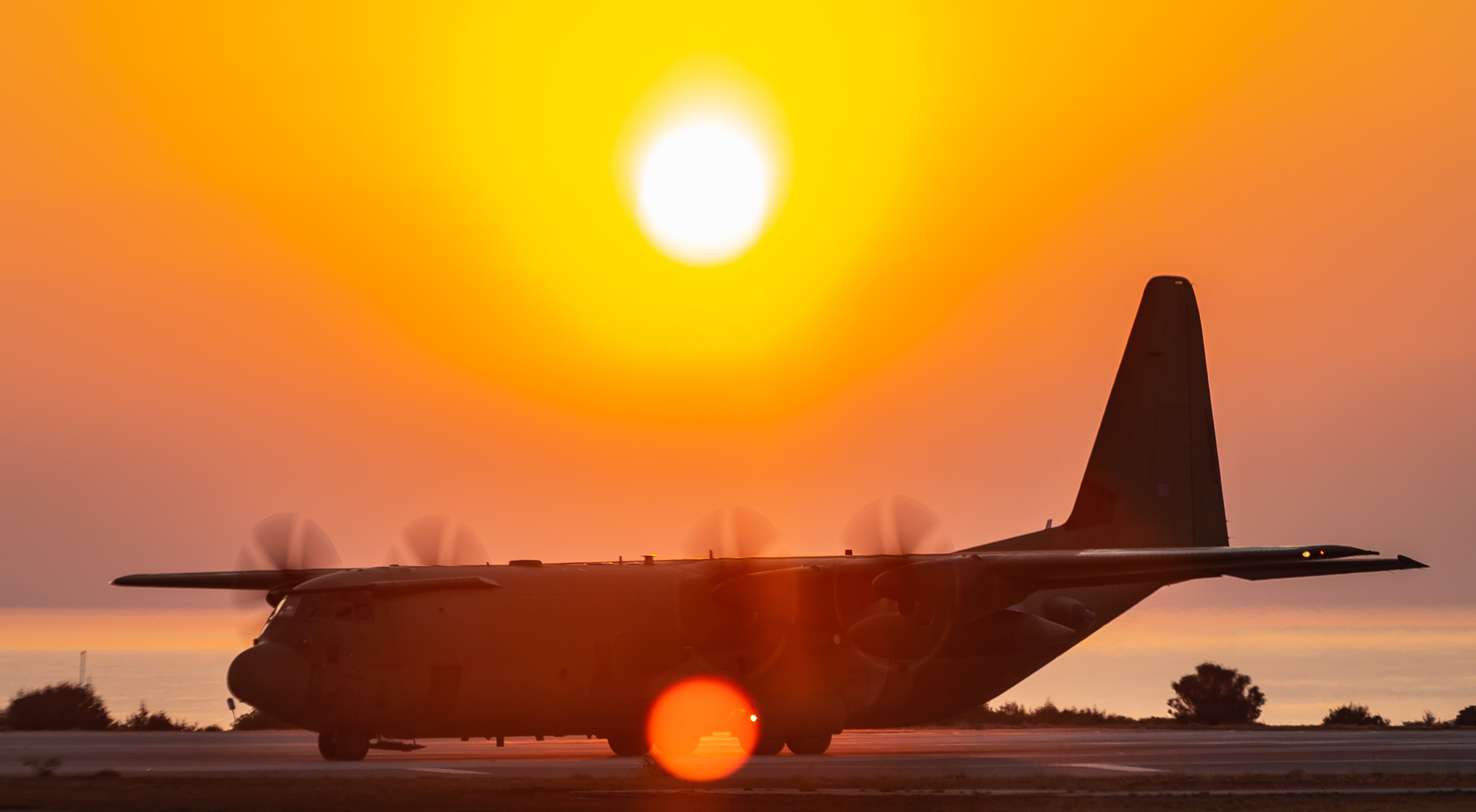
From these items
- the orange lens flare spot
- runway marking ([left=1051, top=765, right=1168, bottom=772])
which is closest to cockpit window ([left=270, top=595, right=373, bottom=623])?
the orange lens flare spot

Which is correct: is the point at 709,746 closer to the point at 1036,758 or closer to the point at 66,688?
the point at 1036,758

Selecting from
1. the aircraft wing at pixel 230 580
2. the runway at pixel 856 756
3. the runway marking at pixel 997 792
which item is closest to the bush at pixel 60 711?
the runway at pixel 856 756

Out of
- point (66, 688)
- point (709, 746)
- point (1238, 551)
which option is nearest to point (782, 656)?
point (709, 746)

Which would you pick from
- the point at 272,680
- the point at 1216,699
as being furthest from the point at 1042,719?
the point at 272,680

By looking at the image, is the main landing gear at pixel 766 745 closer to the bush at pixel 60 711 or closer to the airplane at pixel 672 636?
the airplane at pixel 672 636

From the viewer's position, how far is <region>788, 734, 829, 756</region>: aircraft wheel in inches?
1199

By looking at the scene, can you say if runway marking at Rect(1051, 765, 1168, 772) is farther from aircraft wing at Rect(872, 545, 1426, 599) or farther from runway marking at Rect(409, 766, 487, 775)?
runway marking at Rect(409, 766, 487, 775)

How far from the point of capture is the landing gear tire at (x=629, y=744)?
93.1 feet

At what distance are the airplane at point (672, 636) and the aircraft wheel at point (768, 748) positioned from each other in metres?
0.10

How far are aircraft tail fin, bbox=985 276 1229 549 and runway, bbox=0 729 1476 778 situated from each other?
522 cm

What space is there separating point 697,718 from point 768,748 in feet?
12.8

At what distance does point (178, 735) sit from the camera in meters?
43.1

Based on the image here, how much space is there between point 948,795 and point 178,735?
30.5m

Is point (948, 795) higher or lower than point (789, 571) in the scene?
lower
